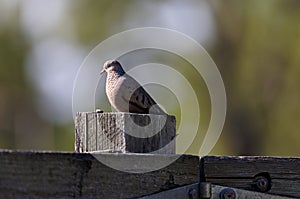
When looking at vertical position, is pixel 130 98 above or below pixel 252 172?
above

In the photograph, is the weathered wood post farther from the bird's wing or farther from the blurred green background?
the blurred green background

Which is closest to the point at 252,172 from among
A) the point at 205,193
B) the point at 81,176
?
the point at 205,193

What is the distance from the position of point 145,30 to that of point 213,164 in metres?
13.2

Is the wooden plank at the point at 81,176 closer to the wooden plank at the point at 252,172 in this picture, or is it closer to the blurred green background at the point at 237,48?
the wooden plank at the point at 252,172

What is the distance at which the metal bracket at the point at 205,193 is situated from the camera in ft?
8.71

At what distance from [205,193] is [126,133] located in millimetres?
280

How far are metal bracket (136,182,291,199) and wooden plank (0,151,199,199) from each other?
21 millimetres

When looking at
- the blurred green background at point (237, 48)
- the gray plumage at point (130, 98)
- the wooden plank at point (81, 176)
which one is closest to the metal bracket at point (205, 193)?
the wooden plank at point (81, 176)

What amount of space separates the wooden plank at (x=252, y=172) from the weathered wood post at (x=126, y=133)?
147 millimetres

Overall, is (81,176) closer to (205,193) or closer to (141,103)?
(205,193)

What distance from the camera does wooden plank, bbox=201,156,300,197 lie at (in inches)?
109

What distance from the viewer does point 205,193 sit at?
269 cm

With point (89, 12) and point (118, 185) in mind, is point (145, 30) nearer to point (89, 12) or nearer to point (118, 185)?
point (89, 12)

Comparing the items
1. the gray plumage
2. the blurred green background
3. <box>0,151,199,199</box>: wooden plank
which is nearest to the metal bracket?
<box>0,151,199,199</box>: wooden plank
